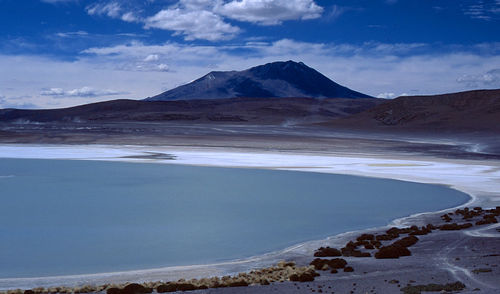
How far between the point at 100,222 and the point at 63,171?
45.3 ft

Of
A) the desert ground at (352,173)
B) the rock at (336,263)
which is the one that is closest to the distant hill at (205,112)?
the desert ground at (352,173)

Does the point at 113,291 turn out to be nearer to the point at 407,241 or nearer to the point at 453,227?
the point at 407,241

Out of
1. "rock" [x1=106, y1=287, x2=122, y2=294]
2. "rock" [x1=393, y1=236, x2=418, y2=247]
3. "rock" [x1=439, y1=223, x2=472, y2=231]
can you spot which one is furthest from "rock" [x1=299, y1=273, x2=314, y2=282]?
"rock" [x1=439, y1=223, x2=472, y2=231]

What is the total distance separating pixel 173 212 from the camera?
16.4 m

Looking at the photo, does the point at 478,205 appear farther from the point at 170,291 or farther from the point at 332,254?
the point at 170,291

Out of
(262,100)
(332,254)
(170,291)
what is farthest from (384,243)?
(262,100)

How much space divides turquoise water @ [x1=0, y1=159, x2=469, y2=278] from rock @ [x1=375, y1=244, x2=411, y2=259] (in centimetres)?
231

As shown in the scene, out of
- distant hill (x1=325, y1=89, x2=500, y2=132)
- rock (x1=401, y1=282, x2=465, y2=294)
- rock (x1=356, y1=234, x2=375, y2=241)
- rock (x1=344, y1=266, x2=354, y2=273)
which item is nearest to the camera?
rock (x1=401, y1=282, x2=465, y2=294)

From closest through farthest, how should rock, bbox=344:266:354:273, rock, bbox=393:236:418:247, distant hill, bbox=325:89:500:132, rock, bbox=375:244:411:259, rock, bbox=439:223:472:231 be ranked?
1. rock, bbox=344:266:354:273
2. rock, bbox=375:244:411:259
3. rock, bbox=393:236:418:247
4. rock, bbox=439:223:472:231
5. distant hill, bbox=325:89:500:132

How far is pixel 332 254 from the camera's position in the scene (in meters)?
10.6

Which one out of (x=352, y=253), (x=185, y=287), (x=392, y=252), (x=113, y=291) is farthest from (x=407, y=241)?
(x=113, y=291)

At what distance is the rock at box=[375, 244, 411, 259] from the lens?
1028 centimetres

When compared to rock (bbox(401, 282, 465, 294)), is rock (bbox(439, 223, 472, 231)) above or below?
below

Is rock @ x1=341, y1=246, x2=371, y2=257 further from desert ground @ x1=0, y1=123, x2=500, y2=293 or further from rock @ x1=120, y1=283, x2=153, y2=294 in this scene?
rock @ x1=120, y1=283, x2=153, y2=294
